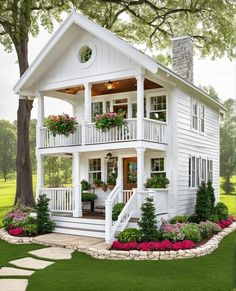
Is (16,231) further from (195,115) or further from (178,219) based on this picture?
(195,115)

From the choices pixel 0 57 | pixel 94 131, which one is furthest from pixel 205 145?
pixel 0 57

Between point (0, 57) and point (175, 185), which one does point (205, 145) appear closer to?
point (175, 185)

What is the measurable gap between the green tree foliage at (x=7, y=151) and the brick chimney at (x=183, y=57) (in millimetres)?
36546

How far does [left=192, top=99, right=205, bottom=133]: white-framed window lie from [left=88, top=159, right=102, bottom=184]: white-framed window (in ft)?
14.8

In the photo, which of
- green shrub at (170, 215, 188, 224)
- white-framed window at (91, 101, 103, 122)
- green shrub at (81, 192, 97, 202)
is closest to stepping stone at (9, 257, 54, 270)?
green shrub at (170, 215, 188, 224)

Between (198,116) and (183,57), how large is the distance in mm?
2935

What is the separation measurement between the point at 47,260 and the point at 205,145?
11273 mm

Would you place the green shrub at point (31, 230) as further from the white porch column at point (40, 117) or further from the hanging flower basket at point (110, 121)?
the hanging flower basket at point (110, 121)

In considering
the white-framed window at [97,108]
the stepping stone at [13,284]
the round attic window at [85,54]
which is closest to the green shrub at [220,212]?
the white-framed window at [97,108]

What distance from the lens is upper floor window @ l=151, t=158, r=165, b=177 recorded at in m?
16.5

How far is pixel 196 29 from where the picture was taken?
27516 mm

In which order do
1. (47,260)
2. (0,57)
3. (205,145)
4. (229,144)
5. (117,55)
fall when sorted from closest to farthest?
(47,260) < (117,55) < (205,145) < (229,144) < (0,57)

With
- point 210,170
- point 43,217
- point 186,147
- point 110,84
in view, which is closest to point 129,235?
point 43,217

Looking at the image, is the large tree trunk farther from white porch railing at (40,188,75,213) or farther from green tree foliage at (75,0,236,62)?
white porch railing at (40,188,75,213)
